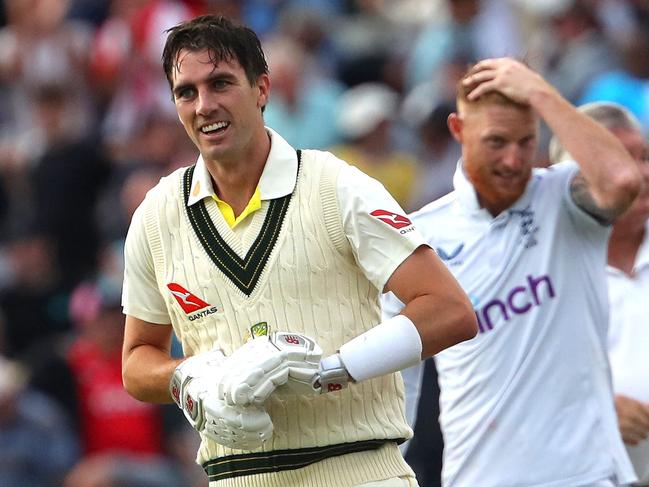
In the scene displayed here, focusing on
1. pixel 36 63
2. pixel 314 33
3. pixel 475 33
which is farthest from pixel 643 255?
pixel 36 63

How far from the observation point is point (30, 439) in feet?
32.1

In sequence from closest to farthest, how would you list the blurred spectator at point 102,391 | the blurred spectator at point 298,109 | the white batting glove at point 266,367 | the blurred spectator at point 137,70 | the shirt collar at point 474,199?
the white batting glove at point 266,367 → the shirt collar at point 474,199 → the blurred spectator at point 102,391 → the blurred spectator at point 298,109 → the blurred spectator at point 137,70

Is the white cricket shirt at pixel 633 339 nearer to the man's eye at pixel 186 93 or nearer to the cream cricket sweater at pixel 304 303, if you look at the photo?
the cream cricket sweater at pixel 304 303

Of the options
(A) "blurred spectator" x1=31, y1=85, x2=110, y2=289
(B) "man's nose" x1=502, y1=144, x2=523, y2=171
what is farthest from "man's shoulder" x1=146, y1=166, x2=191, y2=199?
(A) "blurred spectator" x1=31, y1=85, x2=110, y2=289

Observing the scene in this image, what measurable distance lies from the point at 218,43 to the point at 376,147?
243 inches

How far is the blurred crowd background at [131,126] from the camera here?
9844mm

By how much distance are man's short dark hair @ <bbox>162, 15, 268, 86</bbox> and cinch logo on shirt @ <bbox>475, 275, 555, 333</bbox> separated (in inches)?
56.9

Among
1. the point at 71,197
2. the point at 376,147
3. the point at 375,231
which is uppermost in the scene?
the point at 71,197

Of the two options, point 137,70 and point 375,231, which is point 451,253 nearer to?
point 375,231

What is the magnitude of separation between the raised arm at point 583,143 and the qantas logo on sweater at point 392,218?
50.3 inches

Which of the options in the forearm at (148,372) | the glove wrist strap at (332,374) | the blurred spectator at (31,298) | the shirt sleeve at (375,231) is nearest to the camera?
the glove wrist strap at (332,374)

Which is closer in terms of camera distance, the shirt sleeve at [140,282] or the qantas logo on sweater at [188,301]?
the qantas logo on sweater at [188,301]

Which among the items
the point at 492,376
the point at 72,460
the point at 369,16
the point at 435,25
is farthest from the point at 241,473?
the point at 369,16

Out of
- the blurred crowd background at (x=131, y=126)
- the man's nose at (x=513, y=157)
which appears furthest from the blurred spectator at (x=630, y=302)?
the blurred crowd background at (x=131, y=126)
